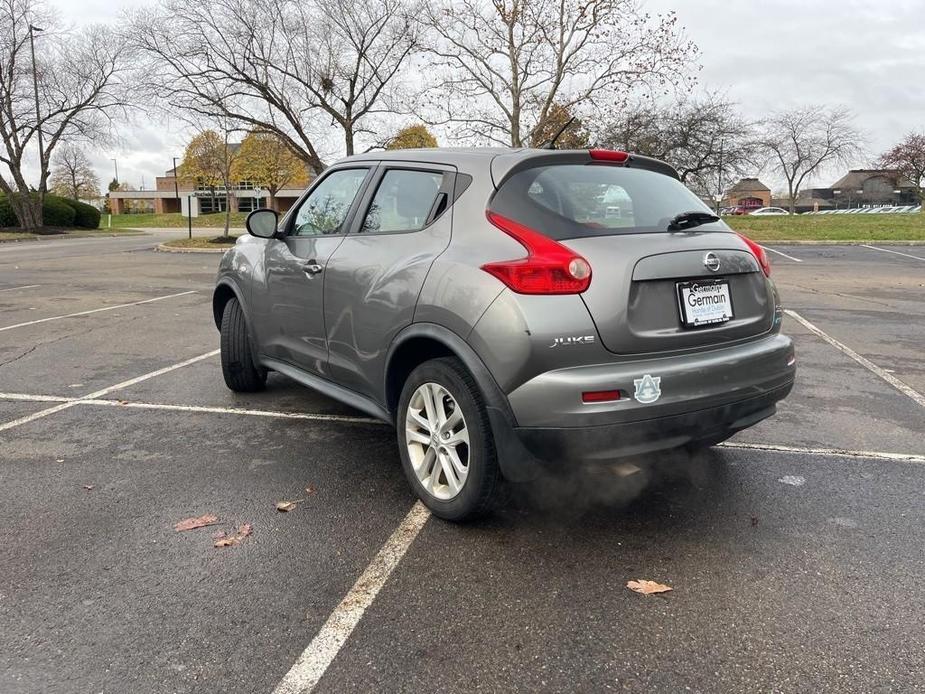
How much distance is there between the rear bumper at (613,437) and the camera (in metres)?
2.63

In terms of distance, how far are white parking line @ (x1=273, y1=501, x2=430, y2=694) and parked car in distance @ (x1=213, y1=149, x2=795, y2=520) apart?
0.21 m

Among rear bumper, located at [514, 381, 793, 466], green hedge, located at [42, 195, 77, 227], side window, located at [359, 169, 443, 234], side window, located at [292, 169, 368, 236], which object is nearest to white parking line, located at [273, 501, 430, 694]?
rear bumper, located at [514, 381, 793, 466]

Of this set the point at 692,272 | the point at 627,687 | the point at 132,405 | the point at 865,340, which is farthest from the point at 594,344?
the point at 865,340

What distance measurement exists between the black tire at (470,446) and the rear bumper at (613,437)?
189 mm

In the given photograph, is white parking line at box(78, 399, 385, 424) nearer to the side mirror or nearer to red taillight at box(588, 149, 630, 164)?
the side mirror

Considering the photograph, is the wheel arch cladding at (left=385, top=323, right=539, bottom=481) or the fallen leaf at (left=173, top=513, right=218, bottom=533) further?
the fallen leaf at (left=173, top=513, right=218, bottom=533)

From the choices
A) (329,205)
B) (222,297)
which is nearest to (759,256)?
(329,205)

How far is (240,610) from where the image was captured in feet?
8.09

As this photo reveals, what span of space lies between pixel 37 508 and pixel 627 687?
280 cm

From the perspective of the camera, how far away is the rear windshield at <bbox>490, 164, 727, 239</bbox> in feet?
9.48

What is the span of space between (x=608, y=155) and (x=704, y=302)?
879 mm

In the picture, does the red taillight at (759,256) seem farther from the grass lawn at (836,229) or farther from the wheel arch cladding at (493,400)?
the grass lawn at (836,229)

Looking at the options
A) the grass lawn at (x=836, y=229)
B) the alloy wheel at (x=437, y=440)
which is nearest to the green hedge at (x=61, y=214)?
the grass lawn at (x=836, y=229)

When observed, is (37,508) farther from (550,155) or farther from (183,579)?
(550,155)
